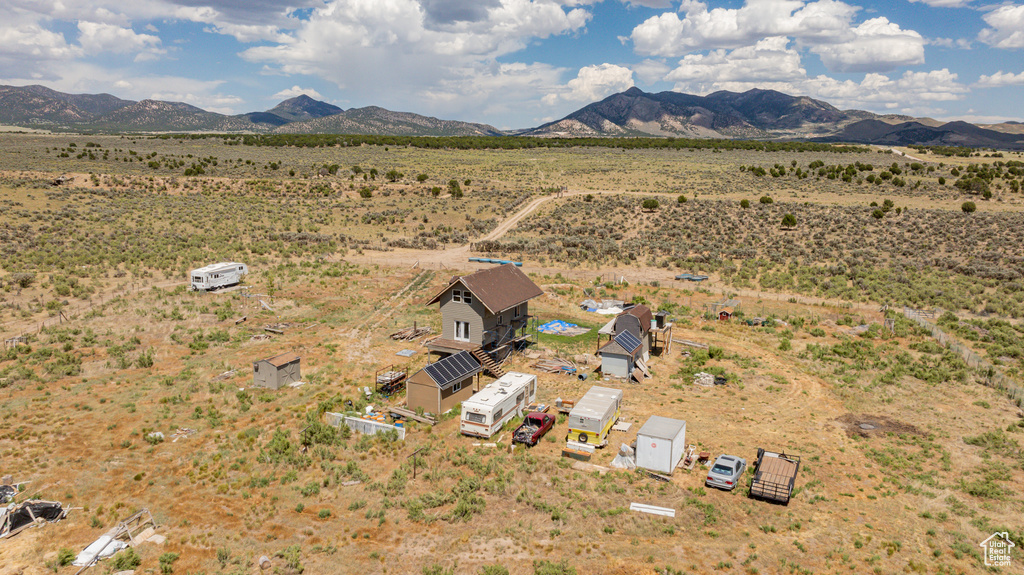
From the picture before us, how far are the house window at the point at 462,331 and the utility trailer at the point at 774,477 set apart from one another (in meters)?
15.5

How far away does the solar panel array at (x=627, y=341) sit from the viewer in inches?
1133

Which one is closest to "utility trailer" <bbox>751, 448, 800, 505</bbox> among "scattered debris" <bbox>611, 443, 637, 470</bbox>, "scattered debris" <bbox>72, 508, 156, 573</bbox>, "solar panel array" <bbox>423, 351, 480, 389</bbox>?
"scattered debris" <bbox>611, 443, 637, 470</bbox>

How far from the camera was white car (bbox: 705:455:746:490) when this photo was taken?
747 inches

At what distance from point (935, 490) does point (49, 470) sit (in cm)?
3075

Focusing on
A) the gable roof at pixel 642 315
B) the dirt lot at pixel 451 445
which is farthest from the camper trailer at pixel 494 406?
the gable roof at pixel 642 315

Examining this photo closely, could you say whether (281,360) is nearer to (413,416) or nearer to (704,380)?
(413,416)

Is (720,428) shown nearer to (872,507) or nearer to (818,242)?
(872,507)

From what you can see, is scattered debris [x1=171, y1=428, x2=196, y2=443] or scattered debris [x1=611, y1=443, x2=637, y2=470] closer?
scattered debris [x1=611, y1=443, x2=637, y2=470]

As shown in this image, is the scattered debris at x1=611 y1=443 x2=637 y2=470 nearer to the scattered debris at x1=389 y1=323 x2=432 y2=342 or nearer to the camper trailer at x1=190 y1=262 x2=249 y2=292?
the scattered debris at x1=389 y1=323 x2=432 y2=342

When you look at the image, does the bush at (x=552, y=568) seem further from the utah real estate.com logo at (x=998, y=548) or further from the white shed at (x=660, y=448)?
the utah real estate.com logo at (x=998, y=548)

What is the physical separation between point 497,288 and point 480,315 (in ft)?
6.87

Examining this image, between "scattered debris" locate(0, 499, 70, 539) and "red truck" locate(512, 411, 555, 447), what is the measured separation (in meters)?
14.9

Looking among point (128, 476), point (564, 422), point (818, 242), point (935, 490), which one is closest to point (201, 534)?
point (128, 476)

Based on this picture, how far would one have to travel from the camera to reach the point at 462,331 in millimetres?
30359
